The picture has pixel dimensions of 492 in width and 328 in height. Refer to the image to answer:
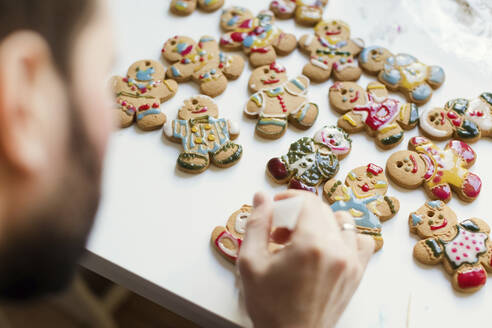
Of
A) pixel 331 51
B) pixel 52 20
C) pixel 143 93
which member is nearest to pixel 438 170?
pixel 331 51

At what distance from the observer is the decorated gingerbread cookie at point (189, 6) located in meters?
1.14

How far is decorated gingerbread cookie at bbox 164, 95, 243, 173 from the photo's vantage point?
89cm

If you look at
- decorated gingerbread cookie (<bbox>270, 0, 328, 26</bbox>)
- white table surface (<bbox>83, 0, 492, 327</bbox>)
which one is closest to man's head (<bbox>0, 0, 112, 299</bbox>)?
white table surface (<bbox>83, 0, 492, 327</bbox>)

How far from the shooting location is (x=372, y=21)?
1145mm

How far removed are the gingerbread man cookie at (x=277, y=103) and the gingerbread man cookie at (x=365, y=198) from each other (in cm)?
15

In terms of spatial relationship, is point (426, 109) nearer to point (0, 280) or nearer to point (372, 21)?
point (372, 21)

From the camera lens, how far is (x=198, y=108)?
3.16 ft

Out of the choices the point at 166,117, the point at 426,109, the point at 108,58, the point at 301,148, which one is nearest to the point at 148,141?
the point at 166,117

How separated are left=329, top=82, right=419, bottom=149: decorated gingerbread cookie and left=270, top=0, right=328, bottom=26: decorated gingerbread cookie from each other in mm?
222

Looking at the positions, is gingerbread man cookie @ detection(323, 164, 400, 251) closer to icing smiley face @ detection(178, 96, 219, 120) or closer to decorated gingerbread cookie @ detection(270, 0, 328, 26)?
icing smiley face @ detection(178, 96, 219, 120)

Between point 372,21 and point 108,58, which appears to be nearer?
point 108,58

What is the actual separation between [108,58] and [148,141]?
1.55ft

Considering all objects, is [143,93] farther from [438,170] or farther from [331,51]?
[438,170]

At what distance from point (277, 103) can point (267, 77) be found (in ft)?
0.26
